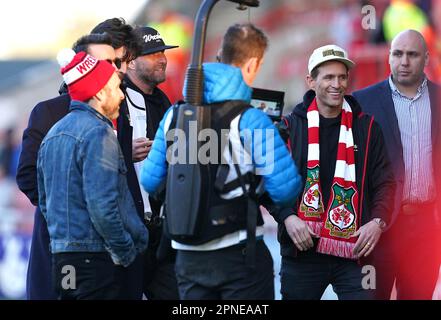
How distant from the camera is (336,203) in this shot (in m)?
5.68

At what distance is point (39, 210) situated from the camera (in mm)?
5594

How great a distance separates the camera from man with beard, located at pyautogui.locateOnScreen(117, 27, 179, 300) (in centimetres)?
588

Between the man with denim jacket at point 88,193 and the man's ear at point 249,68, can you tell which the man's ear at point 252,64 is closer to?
the man's ear at point 249,68

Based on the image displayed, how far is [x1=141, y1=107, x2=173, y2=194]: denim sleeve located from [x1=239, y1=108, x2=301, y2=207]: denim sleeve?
403 mm

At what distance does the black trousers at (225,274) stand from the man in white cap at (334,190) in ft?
2.62

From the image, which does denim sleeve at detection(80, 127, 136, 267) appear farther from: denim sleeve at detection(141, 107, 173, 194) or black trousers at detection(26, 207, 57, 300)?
black trousers at detection(26, 207, 57, 300)

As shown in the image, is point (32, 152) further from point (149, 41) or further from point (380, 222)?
point (380, 222)

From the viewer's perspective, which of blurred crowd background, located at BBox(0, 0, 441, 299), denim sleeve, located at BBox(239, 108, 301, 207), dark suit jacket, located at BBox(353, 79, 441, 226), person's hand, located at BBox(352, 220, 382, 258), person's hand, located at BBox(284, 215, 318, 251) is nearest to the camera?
denim sleeve, located at BBox(239, 108, 301, 207)

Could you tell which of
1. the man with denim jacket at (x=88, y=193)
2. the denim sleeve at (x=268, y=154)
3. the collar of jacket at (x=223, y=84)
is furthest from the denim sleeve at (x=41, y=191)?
the denim sleeve at (x=268, y=154)

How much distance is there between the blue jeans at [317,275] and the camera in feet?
18.6

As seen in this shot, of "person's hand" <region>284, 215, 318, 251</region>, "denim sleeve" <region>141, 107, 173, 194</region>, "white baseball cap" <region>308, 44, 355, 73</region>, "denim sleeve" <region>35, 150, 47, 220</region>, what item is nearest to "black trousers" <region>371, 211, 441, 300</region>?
"person's hand" <region>284, 215, 318, 251</region>

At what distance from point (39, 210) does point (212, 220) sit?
1.31m
